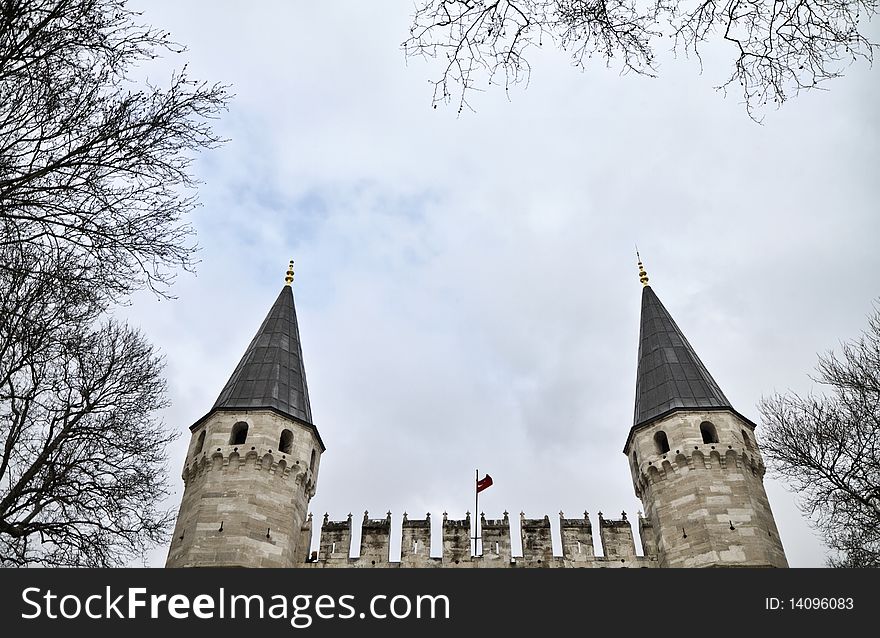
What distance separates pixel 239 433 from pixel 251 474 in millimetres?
2086

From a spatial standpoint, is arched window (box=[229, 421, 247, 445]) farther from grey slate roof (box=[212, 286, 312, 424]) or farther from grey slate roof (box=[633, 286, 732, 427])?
grey slate roof (box=[633, 286, 732, 427])

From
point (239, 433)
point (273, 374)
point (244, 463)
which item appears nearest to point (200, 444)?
point (239, 433)

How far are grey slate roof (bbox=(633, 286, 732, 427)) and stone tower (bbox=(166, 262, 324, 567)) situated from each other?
1134cm

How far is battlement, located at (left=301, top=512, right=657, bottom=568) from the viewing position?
66.5ft

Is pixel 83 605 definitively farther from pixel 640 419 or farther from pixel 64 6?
pixel 640 419

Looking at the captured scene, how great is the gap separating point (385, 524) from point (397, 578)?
37.3ft

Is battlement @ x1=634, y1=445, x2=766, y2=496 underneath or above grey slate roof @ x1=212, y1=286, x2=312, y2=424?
underneath

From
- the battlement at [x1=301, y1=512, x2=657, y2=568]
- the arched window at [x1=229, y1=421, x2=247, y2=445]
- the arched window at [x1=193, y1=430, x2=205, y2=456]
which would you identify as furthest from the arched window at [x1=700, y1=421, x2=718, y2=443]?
the arched window at [x1=193, y1=430, x2=205, y2=456]

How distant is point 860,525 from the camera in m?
14.3

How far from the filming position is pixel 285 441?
22.4 m

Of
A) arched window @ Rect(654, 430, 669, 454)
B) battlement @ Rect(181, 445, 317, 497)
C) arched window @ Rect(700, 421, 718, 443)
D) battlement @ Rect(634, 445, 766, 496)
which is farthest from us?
arched window @ Rect(654, 430, 669, 454)

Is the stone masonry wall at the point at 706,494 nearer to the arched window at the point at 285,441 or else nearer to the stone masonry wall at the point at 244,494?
the stone masonry wall at the point at 244,494

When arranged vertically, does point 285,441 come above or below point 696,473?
above

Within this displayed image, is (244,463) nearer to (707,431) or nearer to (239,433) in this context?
(239,433)
